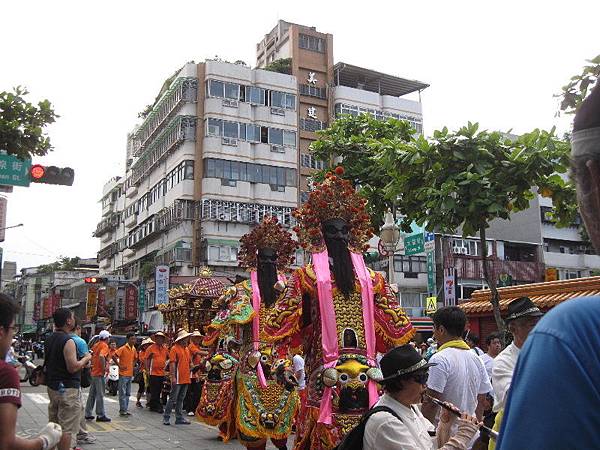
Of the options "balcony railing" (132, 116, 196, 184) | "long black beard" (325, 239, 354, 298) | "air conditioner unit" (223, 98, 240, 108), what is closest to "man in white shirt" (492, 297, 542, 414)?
"long black beard" (325, 239, 354, 298)

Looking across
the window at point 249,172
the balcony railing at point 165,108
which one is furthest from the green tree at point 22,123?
the balcony railing at point 165,108

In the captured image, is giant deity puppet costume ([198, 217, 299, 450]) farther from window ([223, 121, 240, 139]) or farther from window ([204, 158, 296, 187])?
window ([223, 121, 240, 139])

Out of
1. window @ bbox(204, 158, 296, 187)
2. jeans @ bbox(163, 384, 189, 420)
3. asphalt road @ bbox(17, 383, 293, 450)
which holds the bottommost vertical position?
asphalt road @ bbox(17, 383, 293, 450)

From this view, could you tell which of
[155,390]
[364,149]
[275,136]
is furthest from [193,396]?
[275,136]

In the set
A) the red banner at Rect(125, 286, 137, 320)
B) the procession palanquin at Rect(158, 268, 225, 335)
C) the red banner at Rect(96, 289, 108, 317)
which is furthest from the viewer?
the red banner at Rect(96, 289, 108, 317)

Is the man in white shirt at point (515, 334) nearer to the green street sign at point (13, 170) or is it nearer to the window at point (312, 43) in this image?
the green street sign at point (13, 170)

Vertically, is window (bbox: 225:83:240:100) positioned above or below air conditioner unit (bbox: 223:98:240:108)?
above

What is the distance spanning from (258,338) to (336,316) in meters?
2.64

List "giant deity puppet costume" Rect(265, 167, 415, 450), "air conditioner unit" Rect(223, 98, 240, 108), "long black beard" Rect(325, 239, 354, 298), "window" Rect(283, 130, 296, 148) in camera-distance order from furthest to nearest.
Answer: "window" Rect(283, 130, 296, 148), "air conditioner unit" Rect(223, 98, 240, 108), "long black beard" Rect(325, 239, 354, 298), "giant deity puppet costume" Rect(265, 167, 415, 450)

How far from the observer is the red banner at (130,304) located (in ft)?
124

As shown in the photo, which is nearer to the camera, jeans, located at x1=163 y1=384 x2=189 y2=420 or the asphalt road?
the asphalt road

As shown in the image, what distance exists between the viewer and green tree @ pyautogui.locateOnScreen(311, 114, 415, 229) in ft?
34.2

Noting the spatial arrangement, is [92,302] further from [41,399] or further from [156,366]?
[156,366]

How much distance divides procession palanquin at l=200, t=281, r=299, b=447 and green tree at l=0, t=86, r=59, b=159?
3966 mm
